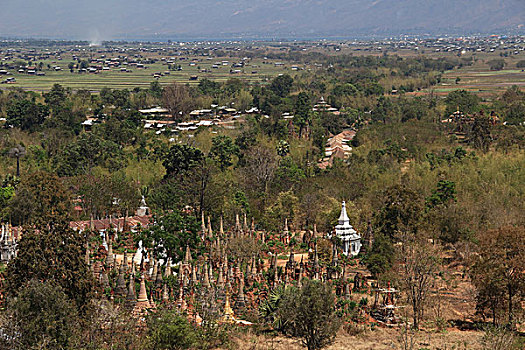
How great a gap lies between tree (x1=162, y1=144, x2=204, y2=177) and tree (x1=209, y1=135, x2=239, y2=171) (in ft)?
27.2

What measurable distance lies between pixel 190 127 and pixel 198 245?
4852 cm

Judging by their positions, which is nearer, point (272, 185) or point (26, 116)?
point (272, 185)

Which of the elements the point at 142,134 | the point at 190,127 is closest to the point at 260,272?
the point at 142,134

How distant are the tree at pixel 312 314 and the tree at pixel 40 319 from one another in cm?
737

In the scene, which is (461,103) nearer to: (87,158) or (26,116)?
(87,158)

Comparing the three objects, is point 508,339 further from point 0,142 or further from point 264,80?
point 264,80

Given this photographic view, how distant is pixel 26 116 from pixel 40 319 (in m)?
65.1

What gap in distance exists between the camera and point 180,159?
52.5m

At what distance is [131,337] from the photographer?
22938 mm

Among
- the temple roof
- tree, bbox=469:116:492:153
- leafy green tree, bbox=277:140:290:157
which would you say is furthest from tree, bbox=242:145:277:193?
tree, bbox=469:116:492:153

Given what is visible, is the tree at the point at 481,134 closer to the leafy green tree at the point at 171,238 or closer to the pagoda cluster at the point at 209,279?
the pagoda cluster at the point at 209,279

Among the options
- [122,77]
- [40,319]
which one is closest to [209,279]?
[40,319]

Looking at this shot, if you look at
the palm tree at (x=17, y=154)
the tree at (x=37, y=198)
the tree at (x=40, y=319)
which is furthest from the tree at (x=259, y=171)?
the tree at (x=40, y=319)

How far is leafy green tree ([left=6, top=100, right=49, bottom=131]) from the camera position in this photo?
81.1 m
